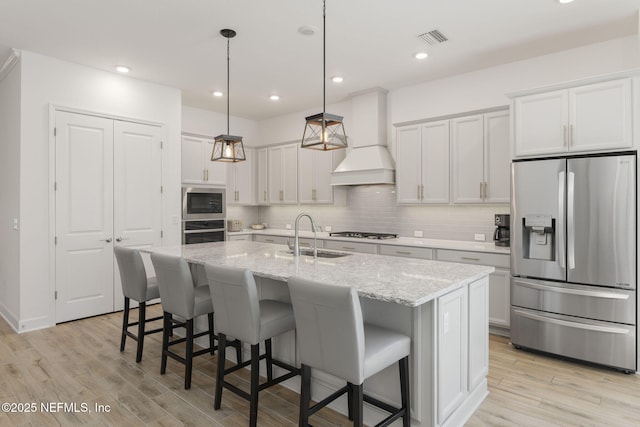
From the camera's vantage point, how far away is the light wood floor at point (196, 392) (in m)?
2.41

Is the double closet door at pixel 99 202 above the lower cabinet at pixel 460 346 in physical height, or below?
above

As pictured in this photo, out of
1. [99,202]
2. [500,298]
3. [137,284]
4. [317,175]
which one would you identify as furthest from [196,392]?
[317,175]

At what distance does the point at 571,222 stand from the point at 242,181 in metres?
5.00

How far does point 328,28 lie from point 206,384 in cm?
314

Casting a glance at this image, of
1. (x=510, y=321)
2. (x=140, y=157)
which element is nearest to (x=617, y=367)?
(x=510, y=321)

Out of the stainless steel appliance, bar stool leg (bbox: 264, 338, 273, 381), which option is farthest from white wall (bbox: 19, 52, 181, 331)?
bar stool leg (bbox: 264, 338, 273, 381)

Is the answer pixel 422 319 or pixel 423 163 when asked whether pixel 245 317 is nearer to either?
pixel 422 319

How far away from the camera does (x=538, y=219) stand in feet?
11.1

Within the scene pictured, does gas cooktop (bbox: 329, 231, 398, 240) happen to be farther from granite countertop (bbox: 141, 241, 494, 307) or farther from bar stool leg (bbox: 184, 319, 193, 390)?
bar stool leg (bbox: 184, 319, 193, 390)

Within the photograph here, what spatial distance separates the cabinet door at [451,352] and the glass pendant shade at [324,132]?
1307 millimetres

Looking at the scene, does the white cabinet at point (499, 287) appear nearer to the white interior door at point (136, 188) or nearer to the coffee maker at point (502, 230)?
the coffee maker at point (502, 230)

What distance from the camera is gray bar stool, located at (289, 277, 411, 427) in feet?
5.88

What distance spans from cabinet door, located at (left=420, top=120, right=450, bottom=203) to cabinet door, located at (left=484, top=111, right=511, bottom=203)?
0.46 metres

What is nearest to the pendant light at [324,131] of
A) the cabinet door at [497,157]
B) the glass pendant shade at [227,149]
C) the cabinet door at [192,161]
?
the glass pendant shade at [227,149]
